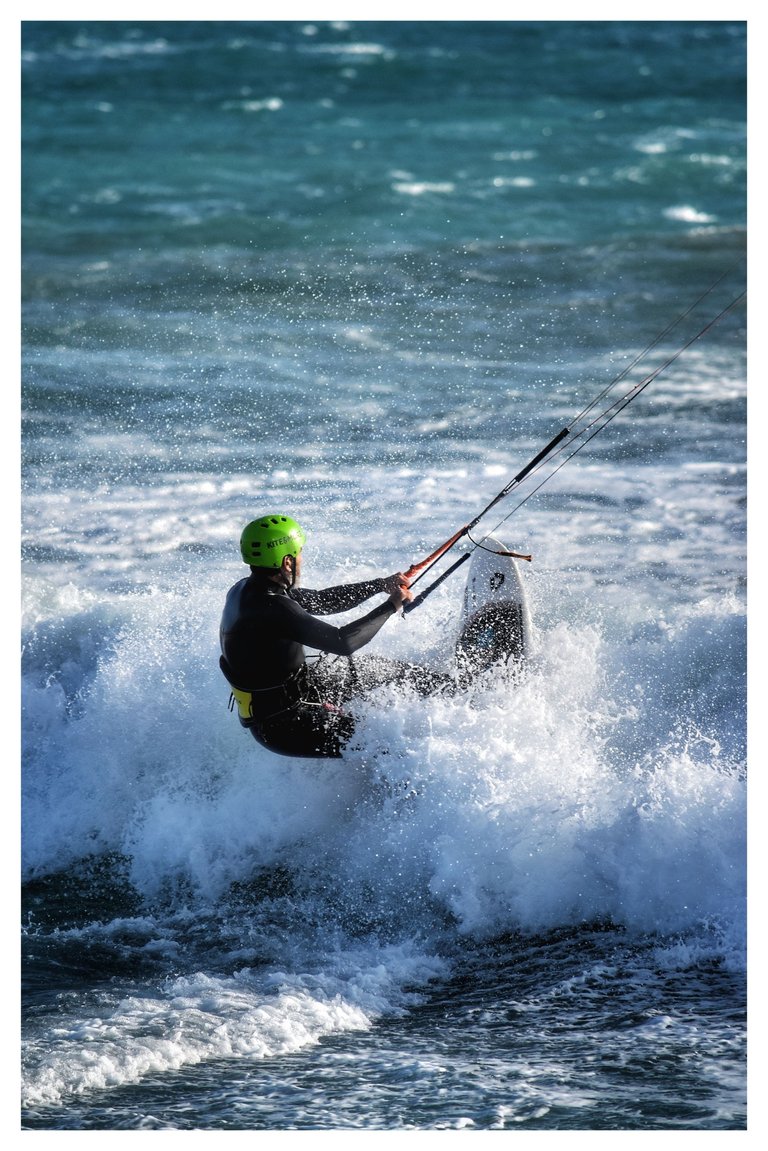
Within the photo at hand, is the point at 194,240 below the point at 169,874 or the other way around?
the other way around

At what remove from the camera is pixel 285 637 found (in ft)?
18.3

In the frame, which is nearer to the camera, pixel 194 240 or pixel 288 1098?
pixel 288 1098

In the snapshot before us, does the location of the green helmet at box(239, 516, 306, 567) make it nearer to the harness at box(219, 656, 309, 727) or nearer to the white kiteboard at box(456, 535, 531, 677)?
the harness at box(219, 656, 309, 727)

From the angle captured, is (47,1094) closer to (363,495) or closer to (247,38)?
(363,495)

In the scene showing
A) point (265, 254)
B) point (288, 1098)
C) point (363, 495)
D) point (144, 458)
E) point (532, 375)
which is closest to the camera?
point (288, 1098)

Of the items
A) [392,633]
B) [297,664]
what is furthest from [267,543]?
[392,633]

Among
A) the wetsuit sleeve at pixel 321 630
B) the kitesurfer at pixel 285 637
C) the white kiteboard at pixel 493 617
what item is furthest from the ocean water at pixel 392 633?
the wetsuit sleeve at pixel 321 630

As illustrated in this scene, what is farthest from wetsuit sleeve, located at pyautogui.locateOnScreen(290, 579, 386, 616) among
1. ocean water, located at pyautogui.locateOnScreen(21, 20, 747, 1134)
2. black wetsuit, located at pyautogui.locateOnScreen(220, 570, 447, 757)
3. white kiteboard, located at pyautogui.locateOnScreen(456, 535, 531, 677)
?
white kiteboard, located at pyautogui.locateOnScreen(456, 535, 531, 677)

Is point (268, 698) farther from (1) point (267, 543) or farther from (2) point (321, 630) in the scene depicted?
(1) point (267, 543)

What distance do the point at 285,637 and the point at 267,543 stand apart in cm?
39

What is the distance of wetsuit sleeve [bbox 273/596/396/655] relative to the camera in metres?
5.48

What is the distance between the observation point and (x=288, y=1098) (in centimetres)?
461

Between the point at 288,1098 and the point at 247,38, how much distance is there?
21.3 metres
